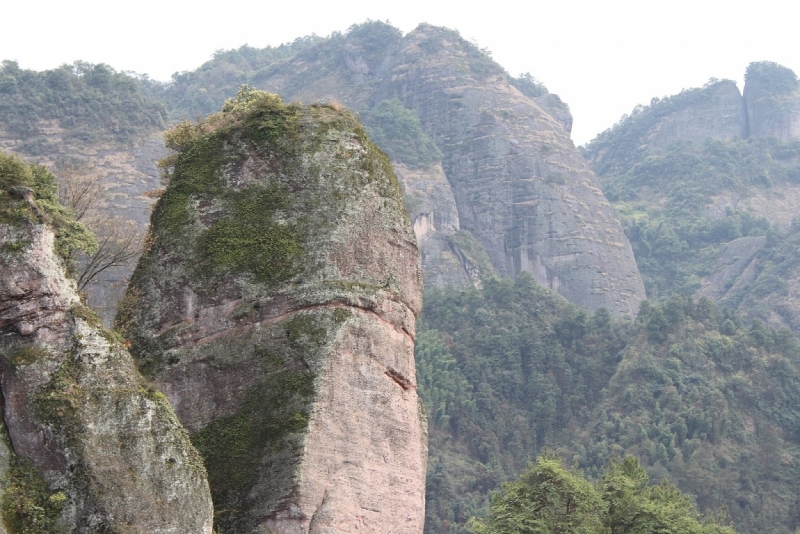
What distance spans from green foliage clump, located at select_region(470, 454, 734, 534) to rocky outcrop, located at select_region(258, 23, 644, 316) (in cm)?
11309

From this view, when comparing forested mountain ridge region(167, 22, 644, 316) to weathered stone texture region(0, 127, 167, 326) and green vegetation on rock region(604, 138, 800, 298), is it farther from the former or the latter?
weathered stone texture region(0, 127, 167, 326)

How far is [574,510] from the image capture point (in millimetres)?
31531

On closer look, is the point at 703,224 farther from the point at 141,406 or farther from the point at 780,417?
the point at 141,406

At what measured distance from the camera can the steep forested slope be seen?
307ft

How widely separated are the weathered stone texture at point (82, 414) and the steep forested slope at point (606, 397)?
251 feet

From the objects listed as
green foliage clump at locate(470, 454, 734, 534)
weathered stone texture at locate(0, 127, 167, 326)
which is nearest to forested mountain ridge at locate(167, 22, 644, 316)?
weathered stone texture at locate(0, 127, 167, 326)

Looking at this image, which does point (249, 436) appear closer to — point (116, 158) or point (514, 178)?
point (116, 158)

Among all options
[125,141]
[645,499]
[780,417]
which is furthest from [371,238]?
[125,141]

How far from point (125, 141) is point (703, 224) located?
95.5 meters

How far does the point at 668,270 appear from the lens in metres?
176

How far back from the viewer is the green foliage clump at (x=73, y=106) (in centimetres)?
12212

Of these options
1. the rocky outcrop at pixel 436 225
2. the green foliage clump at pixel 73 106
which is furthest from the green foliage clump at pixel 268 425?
the rocky outcrop at pixel 436 225

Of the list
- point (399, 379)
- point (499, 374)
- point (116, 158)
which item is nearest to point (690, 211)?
point (499, 374)

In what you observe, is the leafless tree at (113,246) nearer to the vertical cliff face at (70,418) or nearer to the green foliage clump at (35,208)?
the green foliage clump at (35,208)
